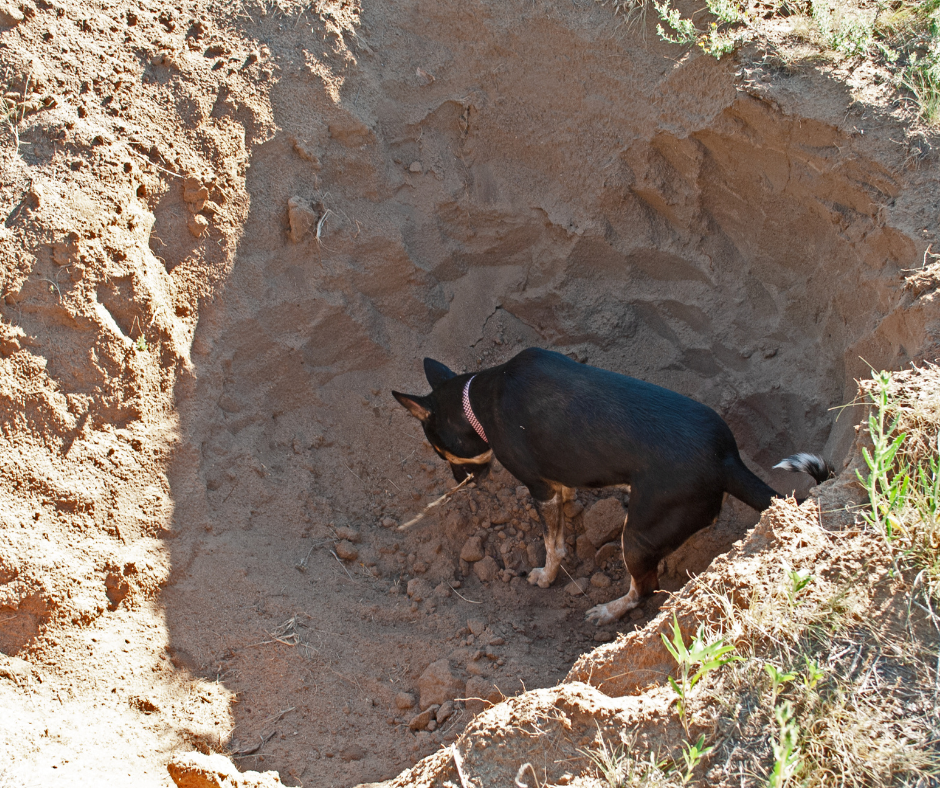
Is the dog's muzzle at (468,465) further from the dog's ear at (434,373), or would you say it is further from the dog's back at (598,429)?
Answer: the dog's ear at (434,373)

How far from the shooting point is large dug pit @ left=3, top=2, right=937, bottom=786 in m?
3.72

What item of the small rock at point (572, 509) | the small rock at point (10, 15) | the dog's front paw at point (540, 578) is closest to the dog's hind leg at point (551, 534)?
the dog's front paw at point (540, 578)

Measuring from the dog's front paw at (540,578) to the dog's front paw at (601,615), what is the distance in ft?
1.13

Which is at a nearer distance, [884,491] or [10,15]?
[884,491]

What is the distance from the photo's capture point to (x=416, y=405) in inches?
185

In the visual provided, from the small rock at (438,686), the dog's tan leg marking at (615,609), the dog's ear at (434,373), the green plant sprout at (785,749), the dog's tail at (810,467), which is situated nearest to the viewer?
the green plant sprout at (785,749)

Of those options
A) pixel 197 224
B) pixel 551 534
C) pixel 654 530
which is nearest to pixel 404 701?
pixel 551 534

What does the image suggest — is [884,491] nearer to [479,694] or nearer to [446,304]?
[479,694]

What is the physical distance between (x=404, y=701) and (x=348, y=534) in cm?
119

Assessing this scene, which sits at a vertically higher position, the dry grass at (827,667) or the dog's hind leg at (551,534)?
the dog's hind leg at (551,534)

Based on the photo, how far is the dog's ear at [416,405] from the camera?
184 inches

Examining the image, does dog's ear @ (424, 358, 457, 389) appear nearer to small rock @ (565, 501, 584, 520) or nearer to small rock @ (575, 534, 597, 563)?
small rock @ (565, 501, 584, 520)

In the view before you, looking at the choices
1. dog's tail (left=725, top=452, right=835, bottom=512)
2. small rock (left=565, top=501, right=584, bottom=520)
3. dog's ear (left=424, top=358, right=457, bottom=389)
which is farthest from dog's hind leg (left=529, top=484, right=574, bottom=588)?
dog's tail (left=725, top=452, right=835, bottom=512)

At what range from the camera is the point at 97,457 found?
3.87 metres
